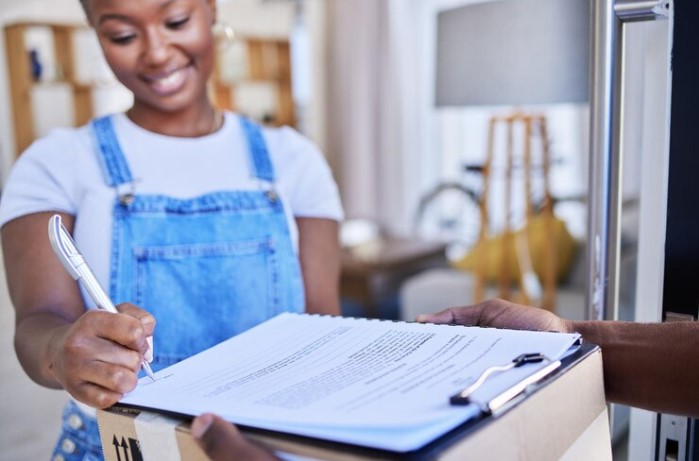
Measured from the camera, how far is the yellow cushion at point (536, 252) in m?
3.04

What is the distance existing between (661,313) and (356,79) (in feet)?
16.7

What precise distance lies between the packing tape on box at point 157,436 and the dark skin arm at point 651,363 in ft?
1.16

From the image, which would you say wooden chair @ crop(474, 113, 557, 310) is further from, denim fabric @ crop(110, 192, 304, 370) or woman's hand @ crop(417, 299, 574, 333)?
woman's hand @ crop(417, 299, 574, 333)

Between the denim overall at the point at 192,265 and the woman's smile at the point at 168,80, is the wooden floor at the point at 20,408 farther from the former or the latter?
the woman's smile at the point at 168,80

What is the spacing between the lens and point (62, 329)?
0.66m

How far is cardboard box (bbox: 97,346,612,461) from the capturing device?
39cm

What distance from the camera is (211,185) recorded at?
94 centimetres

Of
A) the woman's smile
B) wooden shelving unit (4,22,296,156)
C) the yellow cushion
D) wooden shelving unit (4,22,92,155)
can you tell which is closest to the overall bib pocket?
the woman's smile

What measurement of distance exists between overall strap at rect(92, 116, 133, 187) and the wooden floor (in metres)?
0.21

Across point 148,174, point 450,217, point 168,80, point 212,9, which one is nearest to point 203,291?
point 148,174

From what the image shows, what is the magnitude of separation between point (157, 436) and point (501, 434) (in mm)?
215

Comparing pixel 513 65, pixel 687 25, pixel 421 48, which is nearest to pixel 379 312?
pixel 513 65

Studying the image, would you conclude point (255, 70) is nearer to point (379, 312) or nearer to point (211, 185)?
point (379, 312)

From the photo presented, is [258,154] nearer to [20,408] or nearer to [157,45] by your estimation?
[157,45]
